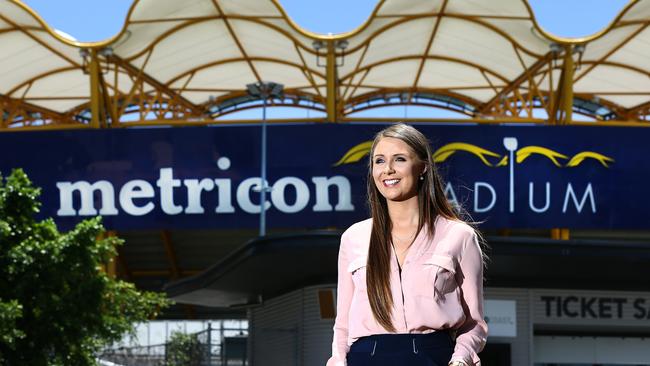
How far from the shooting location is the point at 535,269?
84.1ft

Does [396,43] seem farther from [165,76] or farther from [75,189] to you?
[75,189]

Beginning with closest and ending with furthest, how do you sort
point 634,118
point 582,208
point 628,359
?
1. point 628,359
2. point 582,208
3. point 634,118

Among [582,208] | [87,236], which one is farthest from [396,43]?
[87,236]

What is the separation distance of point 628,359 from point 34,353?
14.8m

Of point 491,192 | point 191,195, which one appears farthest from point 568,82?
point 191,195

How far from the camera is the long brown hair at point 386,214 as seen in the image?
3.70 meters

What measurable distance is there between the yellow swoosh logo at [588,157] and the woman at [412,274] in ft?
107

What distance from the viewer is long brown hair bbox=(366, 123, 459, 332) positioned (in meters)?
3.70

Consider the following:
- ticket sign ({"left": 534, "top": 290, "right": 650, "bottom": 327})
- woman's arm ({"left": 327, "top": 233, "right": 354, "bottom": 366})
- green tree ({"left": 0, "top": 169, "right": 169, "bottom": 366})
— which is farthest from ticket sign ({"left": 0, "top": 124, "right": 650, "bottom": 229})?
woman's arm ({"left": 327, "top": 233, "right": 354, "bottom": 366})

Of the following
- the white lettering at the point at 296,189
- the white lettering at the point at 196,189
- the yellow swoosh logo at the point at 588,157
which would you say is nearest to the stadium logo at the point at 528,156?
the yellow swoosh logo at the point at 588,157

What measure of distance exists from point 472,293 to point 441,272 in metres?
0.13

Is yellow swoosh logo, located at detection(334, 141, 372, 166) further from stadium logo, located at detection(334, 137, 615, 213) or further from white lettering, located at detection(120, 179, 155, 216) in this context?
white lettering, located at detection(120, 179, 155, 216)

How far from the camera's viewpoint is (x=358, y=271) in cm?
378

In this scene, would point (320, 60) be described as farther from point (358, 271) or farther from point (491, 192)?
point (358, 271)
